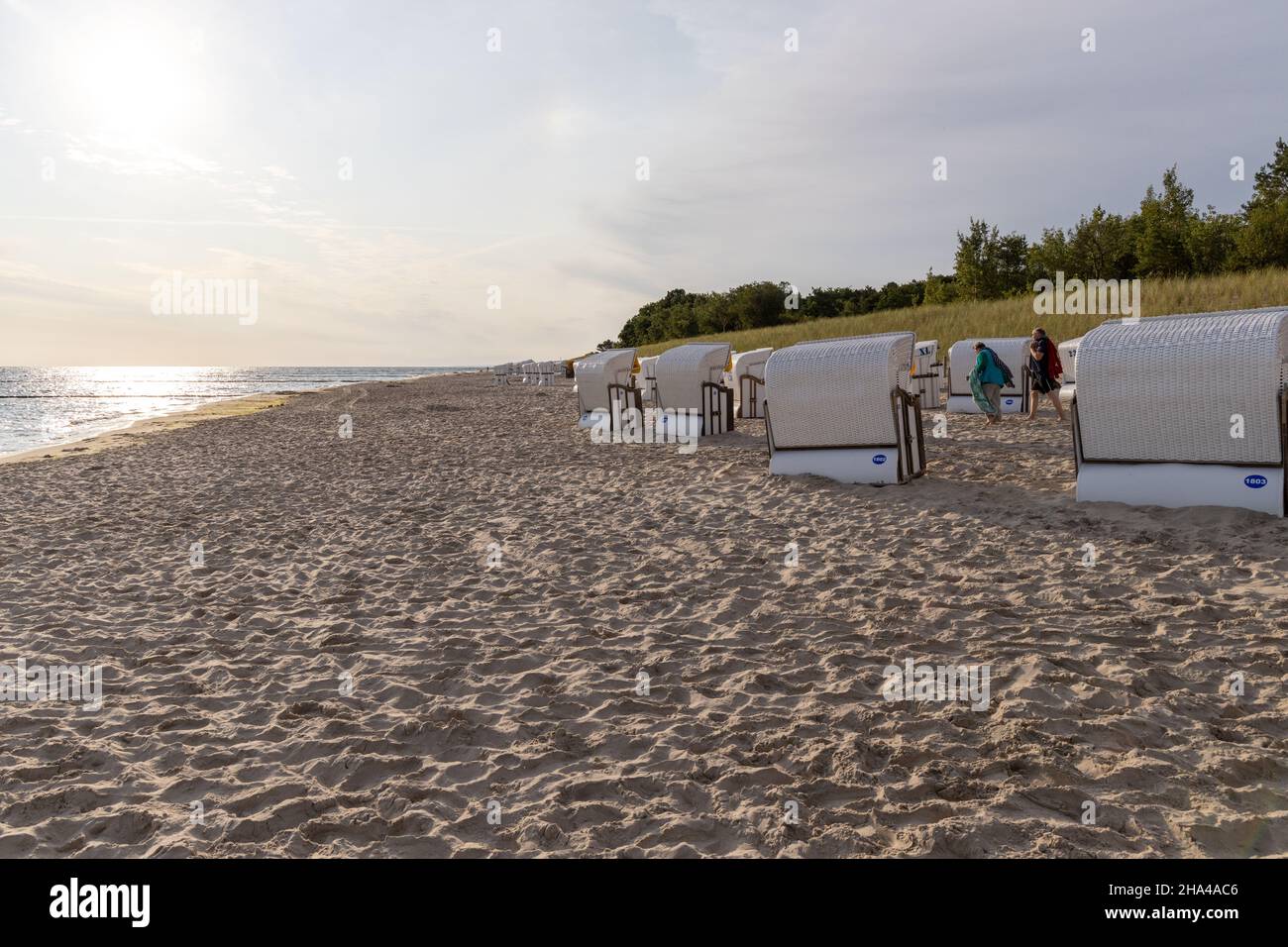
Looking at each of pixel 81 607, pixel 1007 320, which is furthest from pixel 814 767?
pixel 1007 320

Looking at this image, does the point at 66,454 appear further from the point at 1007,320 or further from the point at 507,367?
the point at 507,367

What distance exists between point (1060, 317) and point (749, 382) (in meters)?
14.2

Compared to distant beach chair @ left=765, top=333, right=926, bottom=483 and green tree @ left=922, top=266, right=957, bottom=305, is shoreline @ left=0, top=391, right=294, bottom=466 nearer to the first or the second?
distant beach chair @ left=765, top=333, right=926, bottom=483

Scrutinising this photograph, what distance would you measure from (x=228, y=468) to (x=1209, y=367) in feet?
44.6

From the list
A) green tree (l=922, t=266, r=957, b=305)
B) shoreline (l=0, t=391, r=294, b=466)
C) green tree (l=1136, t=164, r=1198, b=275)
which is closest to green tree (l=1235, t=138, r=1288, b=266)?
green tree (l=1136, t=164, r=1198, b=275)

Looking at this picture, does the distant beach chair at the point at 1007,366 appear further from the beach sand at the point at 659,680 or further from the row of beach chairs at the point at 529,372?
the row of beach chairs at the point at 529,372

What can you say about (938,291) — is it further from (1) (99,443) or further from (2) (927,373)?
(1) (99,443)

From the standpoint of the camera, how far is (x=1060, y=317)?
86.0ft

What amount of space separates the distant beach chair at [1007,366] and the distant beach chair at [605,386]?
7301 millimetres

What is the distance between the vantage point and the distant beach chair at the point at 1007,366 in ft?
57.7

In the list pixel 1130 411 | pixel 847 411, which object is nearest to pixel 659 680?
pixel 1130 411

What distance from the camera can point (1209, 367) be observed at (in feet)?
22.0

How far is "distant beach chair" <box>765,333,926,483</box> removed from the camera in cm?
933

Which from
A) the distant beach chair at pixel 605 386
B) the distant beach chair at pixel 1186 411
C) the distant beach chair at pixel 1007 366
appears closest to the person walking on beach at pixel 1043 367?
the distant beach chair at pixel 1007 366
